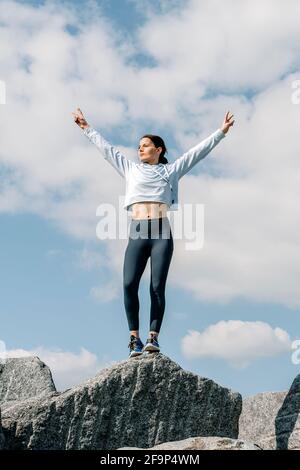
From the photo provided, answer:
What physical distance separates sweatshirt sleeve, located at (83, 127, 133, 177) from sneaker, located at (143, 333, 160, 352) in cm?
194

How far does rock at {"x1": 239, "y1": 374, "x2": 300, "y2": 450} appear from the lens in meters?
8.65

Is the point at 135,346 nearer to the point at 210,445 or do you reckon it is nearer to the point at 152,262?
the point at 152,262

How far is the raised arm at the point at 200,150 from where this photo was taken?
8523 mm

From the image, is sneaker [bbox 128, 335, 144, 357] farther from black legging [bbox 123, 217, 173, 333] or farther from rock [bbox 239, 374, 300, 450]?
rock [bbox 239, 374, 300, 450]

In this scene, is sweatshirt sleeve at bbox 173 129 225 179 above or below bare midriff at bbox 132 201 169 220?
above

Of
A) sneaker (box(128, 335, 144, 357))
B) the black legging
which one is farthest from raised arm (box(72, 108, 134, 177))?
sneaker (box(128, 335, 144, 357))

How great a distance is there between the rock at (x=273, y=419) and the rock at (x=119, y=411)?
3.44 feet

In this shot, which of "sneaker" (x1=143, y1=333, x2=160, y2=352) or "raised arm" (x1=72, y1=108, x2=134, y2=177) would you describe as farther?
"raised arm" (x1=72, y1=108, x2=134, y2=177)

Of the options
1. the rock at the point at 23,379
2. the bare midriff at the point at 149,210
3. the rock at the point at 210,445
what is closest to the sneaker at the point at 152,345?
the bare midriff at the point at 149,210

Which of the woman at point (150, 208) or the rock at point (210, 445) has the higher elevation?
the woman at point (150, 208)

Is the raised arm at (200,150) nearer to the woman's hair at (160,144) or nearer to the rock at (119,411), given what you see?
the woman's hair at (160,144)

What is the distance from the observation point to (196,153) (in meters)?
8.55

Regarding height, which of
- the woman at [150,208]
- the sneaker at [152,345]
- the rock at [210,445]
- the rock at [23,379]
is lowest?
the rock at [210,445]

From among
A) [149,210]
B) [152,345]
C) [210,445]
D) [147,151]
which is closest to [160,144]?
[147,151]
